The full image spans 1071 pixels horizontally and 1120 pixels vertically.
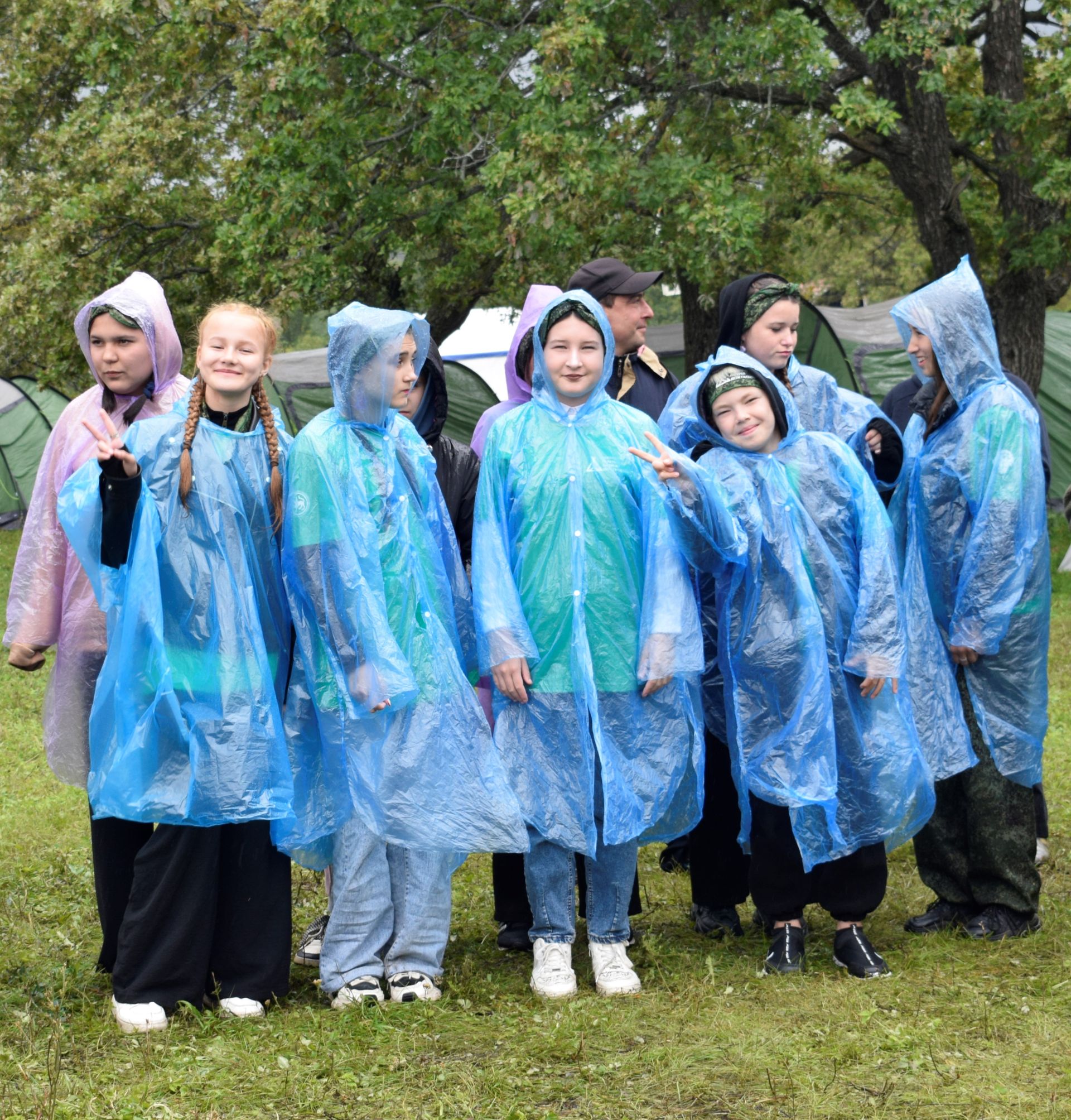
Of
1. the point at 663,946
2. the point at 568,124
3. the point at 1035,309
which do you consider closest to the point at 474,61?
the point at 568,124

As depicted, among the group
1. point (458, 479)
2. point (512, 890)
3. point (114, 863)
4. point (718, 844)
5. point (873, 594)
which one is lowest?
point (512, 890)

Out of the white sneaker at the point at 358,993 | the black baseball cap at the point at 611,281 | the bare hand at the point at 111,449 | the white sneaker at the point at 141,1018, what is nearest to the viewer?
the bare hand at the point at 111,449

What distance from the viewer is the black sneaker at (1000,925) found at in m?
3.41

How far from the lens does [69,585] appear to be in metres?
3.10

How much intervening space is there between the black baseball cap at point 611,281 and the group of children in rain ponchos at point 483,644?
0.75 m

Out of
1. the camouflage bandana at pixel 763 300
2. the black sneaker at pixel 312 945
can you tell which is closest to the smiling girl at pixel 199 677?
the black sneaker at pixel 312 945

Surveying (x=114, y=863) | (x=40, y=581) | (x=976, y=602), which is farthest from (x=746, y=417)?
(x=114, y=863)


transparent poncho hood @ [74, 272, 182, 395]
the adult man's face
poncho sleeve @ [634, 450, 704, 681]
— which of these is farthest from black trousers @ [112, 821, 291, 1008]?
the adult man's face

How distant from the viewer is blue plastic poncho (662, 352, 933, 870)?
306 cm

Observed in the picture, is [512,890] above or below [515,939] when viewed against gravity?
above

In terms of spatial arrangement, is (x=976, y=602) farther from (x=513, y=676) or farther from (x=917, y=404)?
(x=513, y=676)

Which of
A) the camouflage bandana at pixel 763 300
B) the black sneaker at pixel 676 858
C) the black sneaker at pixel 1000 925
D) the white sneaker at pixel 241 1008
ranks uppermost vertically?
the camouflage bandana at pixel 763 300

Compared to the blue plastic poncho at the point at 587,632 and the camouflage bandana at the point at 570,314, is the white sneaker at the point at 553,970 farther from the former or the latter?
the camouflage bandana at the point at 570,314

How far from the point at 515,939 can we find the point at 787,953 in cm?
71
